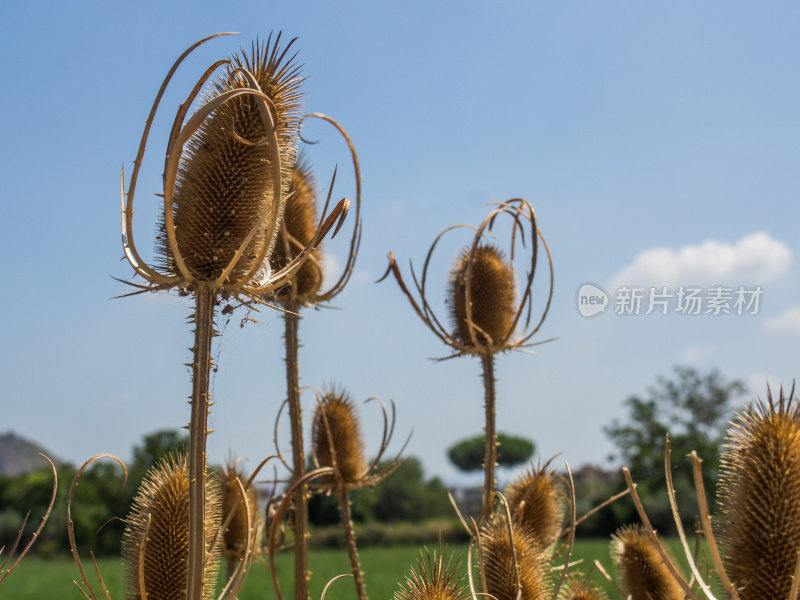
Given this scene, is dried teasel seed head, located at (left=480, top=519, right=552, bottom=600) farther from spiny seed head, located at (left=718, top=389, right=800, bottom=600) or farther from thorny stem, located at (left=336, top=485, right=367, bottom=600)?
thorny stem, located at (left=336, top=485, right=367, bottom=600)

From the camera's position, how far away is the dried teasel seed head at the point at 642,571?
366 centimetres

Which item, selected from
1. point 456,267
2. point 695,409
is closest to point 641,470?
point 695,409

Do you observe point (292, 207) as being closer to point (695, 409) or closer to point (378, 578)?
point (378, 578)

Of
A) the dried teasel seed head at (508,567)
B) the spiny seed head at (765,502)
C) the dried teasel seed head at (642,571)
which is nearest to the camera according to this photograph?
the spiny seed head at (765,502)

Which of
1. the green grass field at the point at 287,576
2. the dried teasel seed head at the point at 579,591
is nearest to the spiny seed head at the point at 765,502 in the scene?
the dried teasel seed head at the point at 579,591

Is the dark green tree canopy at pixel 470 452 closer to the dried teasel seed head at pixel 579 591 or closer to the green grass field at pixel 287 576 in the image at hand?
the green grass field at pixel 287 576

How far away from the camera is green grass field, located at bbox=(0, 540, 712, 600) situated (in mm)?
34059

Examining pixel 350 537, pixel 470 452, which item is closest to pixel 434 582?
pixel 350 537

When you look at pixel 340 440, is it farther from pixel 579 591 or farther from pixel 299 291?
pixel 579 591

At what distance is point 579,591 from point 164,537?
6.10 feet

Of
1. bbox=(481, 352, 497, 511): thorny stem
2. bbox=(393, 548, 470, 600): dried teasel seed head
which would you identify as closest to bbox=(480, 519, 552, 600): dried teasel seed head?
bbox=(393, 548, 470, 600): dried teasel seed head

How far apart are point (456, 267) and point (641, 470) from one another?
52022 millimetres

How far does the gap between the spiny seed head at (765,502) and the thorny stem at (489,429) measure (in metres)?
1.88

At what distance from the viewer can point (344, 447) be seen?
4.99m
